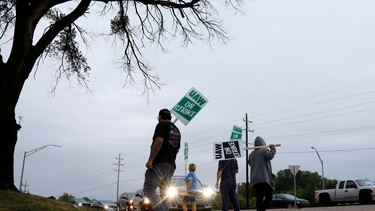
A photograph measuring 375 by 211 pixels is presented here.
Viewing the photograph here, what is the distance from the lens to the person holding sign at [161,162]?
6250 millimetres

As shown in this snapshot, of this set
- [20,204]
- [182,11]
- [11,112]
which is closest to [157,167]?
[20,204]

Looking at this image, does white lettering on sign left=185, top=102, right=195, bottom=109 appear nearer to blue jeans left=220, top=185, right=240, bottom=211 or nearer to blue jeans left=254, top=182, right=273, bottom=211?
blue jeans left=254, top=182, right=273, bottom=211

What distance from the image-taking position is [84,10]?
1292 centimetres

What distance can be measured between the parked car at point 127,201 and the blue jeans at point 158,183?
1002cm

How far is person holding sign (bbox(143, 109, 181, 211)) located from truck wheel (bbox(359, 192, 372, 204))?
2323 centimetres

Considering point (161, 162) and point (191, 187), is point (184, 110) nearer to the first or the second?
point (161, 162)

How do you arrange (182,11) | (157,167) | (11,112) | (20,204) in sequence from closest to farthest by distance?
(157,167) → (20,204) → (11,112) → (182,11)

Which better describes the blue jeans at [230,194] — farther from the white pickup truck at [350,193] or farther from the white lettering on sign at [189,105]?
the white pickup truck at [350,193]

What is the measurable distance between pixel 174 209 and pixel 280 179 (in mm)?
99100

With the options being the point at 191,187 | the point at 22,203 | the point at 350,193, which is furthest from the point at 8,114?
the point at 350,193

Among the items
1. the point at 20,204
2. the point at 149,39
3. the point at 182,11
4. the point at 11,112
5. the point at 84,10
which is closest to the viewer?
the point at 20,204

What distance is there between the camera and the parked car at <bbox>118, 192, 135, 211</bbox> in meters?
16.3

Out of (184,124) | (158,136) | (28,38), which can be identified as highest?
(28,38)

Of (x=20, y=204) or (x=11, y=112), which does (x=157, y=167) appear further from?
(x=11, y=112)
